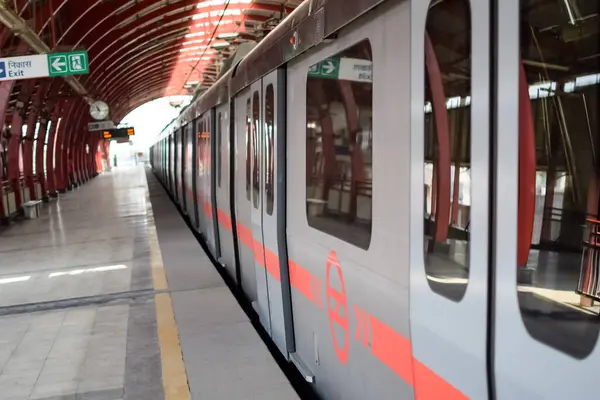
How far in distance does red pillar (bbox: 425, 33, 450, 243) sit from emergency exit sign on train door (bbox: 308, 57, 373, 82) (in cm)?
59

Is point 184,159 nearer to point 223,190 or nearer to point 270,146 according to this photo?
point 223,190

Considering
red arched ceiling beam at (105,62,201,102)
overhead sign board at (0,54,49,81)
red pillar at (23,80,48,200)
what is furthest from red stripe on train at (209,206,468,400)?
red arched ceiling beam at (105,62,201,102)

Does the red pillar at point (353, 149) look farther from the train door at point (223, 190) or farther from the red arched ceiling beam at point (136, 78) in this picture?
the red arched ceiling beam at point (136, 78)

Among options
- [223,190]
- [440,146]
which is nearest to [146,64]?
[223,190]

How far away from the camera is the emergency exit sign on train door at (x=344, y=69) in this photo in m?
2.83

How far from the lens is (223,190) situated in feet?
25.3

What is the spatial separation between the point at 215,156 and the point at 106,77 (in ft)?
77.0

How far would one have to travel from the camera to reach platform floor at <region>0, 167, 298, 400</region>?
3.99 m

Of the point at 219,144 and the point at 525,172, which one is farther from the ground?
the point at 219,144

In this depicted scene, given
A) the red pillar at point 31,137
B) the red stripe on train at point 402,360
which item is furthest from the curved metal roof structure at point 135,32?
the red stripe on train at point 402,360

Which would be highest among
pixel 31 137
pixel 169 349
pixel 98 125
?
pixel 98 125

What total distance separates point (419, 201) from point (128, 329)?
4.13 metres

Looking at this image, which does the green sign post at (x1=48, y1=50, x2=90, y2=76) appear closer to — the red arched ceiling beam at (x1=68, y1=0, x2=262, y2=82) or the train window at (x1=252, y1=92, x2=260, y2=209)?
the train window at (x1=252, y1=92, x2=260, y2=209)

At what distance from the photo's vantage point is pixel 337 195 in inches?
129
